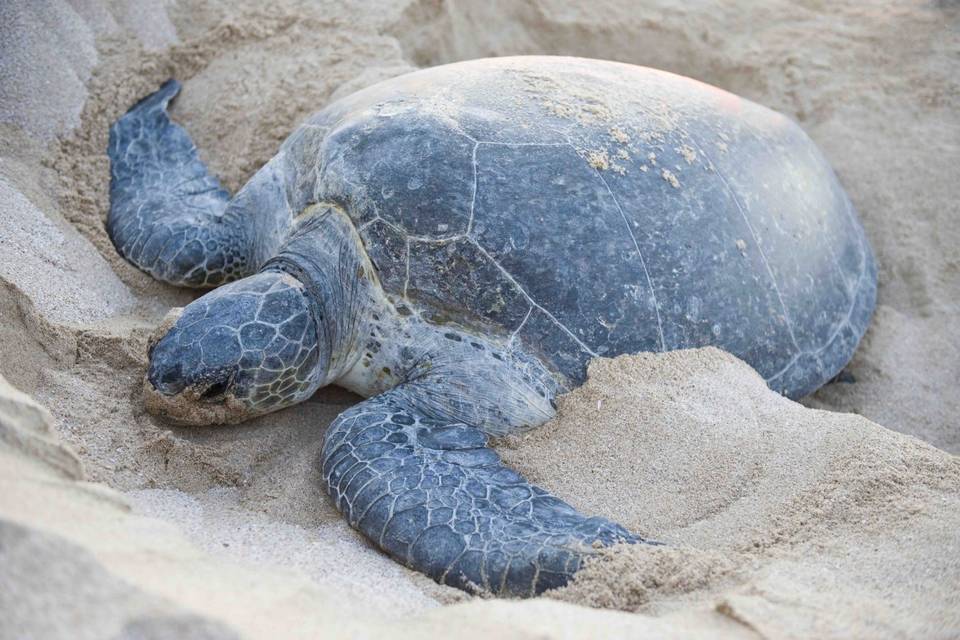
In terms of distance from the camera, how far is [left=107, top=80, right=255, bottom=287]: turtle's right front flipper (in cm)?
284

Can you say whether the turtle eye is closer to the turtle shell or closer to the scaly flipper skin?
the scaly flipper skin

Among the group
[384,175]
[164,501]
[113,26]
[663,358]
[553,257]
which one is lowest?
[164,501]

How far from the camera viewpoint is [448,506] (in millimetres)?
1972

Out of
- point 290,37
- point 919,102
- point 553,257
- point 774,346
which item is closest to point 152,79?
point 290,37

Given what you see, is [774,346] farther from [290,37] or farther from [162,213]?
[290,37]

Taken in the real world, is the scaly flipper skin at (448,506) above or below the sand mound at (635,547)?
below

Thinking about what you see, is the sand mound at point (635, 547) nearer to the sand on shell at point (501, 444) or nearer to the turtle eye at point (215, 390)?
the sand on shell at point (501, 444)

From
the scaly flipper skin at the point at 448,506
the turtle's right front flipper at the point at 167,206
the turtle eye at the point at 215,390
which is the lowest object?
the scaly flipper skin at the point at 448,506

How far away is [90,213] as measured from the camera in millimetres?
2975

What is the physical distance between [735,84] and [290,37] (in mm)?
2167

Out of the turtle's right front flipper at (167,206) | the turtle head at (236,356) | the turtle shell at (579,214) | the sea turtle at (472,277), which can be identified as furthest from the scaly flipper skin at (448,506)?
the turtle's right front flipper at (167,206)

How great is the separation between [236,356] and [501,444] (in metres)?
0.78

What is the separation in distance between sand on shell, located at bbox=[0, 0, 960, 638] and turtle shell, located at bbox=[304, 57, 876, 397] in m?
0.20

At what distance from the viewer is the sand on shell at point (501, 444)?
1.31 meters
